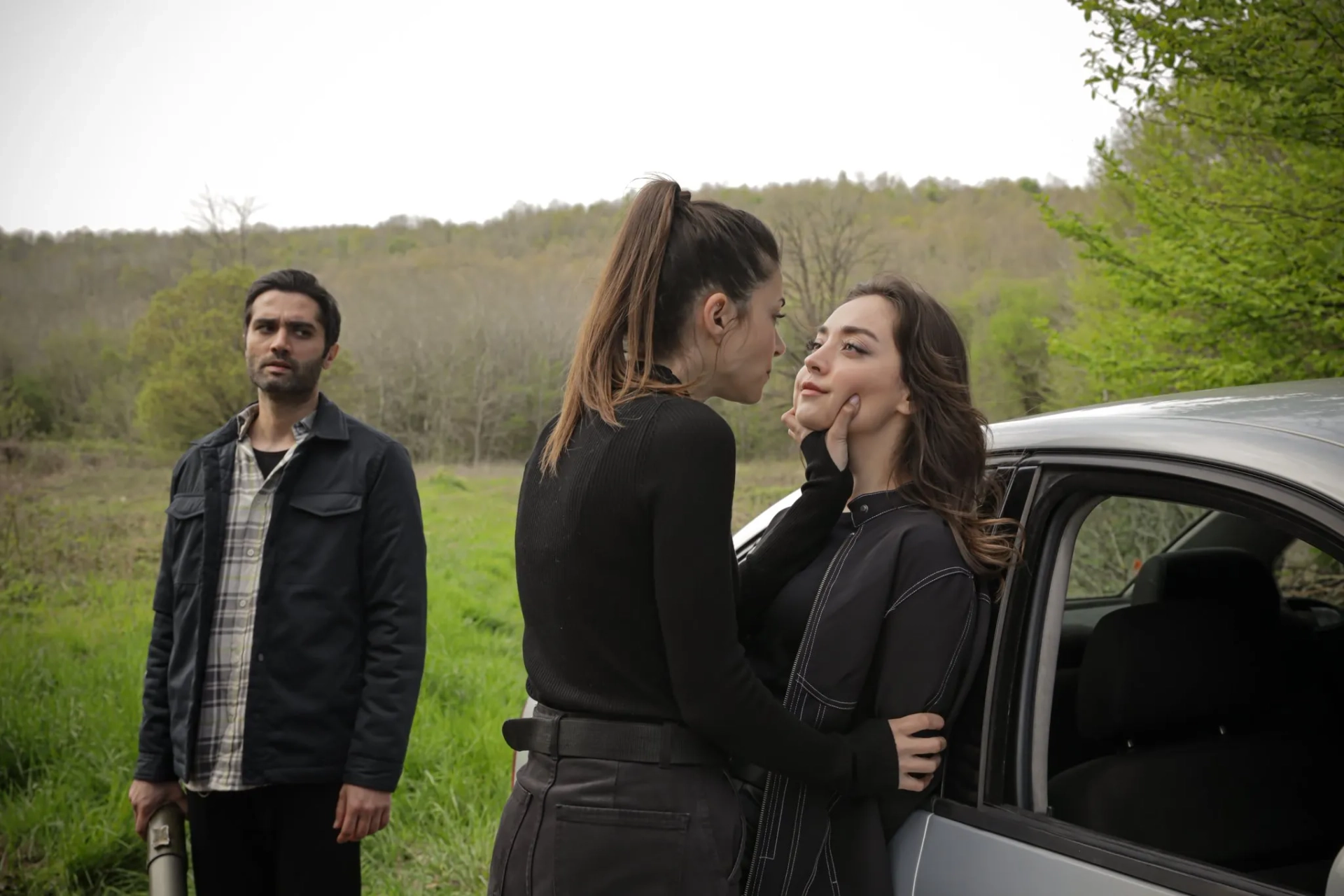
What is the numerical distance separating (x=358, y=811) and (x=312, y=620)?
53 cm

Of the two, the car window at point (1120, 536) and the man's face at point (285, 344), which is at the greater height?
the man's face at point (285, 344)

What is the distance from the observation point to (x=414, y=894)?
4.75 metres

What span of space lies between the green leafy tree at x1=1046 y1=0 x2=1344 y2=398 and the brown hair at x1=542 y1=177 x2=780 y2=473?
370 cm

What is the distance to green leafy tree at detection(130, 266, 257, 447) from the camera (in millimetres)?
19938

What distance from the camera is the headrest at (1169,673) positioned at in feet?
6.81

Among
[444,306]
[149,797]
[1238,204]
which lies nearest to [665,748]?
[149,797]

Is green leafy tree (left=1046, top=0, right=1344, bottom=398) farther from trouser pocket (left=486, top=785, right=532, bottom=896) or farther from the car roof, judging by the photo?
trouser pocket (left=486, top=785, right=532, bottom=896)

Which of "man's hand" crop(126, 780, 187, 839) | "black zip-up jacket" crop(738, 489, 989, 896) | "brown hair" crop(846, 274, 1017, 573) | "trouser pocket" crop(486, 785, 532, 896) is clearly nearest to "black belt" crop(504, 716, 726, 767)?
"trouser pocket" crop(486, 785, 532, 896)

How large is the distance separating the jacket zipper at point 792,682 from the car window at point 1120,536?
683 cm

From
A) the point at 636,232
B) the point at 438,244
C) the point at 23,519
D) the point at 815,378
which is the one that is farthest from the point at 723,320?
the point at 438,244

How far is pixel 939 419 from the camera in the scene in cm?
212

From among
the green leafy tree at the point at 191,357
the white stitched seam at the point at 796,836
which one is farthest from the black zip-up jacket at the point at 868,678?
the green leafy tree at the point at 191,357

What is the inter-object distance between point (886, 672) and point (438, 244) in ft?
135

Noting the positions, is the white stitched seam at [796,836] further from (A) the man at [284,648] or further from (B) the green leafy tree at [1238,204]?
(B) the green leafy tree at [1238,204]
